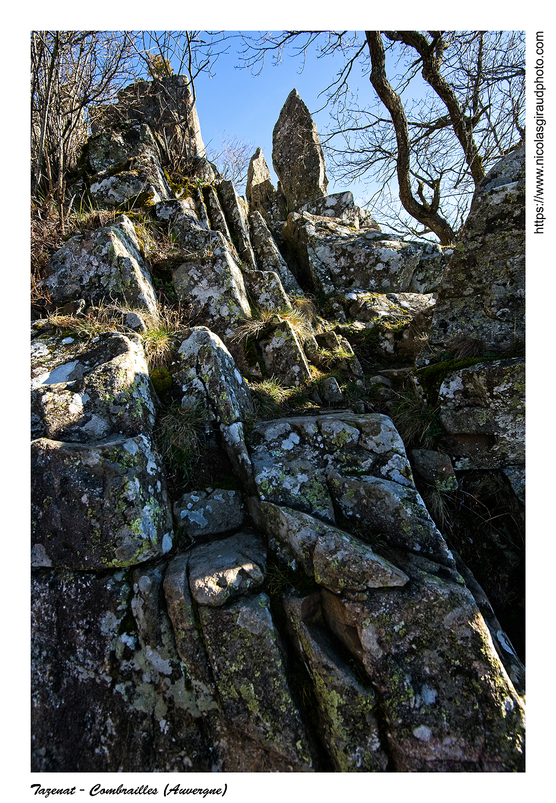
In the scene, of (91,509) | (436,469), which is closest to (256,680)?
(91,509)

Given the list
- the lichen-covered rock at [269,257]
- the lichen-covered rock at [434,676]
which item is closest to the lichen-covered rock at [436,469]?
the lichen-covered rock at [434,676]

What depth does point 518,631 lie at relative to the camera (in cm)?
319

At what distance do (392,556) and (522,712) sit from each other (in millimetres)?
1144

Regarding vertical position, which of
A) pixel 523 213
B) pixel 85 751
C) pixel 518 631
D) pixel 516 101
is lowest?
pixel 518 631

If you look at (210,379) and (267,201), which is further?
(267,201)

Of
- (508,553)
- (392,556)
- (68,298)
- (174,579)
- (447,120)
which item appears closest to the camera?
(174,579)

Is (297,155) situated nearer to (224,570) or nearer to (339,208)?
(339,208)

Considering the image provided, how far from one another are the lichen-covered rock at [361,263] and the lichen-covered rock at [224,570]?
556cm

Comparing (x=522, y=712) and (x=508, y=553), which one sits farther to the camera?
(x=508, y=553)

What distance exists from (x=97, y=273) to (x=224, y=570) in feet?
12.3

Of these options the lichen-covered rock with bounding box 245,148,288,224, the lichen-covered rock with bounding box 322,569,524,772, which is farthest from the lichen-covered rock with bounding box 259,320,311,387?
the lichen-covered rock with bounding box 245,148,288,224

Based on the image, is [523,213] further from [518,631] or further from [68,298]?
[68,298]

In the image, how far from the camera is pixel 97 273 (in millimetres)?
4484

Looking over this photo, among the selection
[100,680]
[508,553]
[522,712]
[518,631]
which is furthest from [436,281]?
[100,680]
